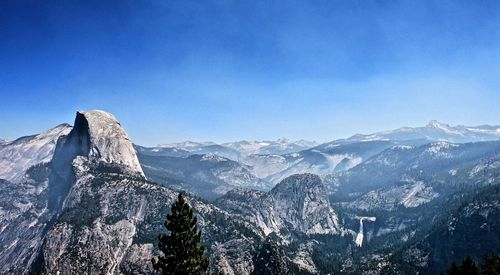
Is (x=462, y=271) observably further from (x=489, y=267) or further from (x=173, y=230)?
(x=173, y=230)

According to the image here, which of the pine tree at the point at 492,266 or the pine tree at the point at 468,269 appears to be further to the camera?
the pine tree at the point at 468,269

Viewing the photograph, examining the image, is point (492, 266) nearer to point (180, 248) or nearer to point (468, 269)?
point (468, 269)

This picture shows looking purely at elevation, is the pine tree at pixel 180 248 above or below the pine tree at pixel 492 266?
above

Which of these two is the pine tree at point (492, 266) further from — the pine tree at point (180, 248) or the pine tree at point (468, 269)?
the pine tree at point (180, 248)

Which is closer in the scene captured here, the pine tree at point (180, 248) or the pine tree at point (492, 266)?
the pine tree at point (180, 248)

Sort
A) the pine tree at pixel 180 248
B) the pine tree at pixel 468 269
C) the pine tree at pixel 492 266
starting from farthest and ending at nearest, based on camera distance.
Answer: the pine tree at pixel 468 269 → the pine tree at pixel 492 266 → the pine tree at pixel 180 248

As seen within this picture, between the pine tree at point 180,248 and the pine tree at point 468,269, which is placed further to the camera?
the pine tree at point 468,269

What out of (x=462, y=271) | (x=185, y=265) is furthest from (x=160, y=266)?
(x=462, y=271)

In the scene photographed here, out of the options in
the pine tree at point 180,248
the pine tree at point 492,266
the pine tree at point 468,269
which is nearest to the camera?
the pine tree at point 180,248

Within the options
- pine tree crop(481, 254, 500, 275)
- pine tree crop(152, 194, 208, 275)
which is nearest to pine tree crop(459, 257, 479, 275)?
pine tree crop(481, 254, 500, 275)

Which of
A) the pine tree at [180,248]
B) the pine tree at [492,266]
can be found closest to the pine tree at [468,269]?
the pine tree at [492,266]
